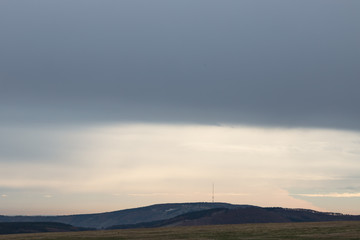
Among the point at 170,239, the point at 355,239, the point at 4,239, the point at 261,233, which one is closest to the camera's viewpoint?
the point at 355,239

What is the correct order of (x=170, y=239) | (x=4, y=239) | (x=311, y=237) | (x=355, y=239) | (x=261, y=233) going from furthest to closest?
(x=4, y=239), (x=261, y=233), (x=170, y=239), (x=311, y=237), (x=355, y=239)

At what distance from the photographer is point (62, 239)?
365ft

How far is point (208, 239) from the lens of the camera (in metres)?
97.6

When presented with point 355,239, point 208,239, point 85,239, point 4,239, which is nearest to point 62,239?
point 85,239

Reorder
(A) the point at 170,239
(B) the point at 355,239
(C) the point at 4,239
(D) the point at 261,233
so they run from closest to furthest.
→ (B) the point at 355,239
(A) the point at 170,239
(D) the point at 261,233
(C) the point at 4,239

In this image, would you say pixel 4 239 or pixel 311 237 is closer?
pixel 311 237

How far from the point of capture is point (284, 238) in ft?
313

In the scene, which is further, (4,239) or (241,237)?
(4,239)

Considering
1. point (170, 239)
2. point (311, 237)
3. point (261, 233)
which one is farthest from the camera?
point (261, 233)

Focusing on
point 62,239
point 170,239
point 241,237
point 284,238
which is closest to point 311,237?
point 284,238

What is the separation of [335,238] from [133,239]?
3714 cm

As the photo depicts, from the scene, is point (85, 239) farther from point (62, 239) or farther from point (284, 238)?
point (284, 238)

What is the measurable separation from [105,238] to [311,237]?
4180cm

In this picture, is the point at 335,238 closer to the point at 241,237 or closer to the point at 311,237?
the point at 311,237
